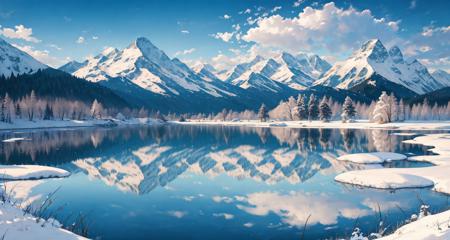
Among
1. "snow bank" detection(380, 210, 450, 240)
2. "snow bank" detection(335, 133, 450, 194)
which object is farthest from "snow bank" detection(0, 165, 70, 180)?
"snow bank" detection(380, 210, 450, 240)

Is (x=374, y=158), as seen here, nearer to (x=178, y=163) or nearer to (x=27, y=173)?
(x=178, y=163)

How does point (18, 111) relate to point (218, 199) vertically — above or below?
above

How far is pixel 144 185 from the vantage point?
4544 centimetres

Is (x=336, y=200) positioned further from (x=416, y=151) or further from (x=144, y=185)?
(x=416, y=151)

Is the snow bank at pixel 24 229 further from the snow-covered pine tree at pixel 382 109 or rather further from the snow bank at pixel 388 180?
the snow-covered pine tree at pixel 382 109

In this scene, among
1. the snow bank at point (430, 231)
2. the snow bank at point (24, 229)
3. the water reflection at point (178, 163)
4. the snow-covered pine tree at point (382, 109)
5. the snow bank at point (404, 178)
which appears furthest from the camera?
the snow-covered pine tree at point (382, 109)

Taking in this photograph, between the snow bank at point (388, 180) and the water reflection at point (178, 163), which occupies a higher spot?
the snow bank at point (388, 180)

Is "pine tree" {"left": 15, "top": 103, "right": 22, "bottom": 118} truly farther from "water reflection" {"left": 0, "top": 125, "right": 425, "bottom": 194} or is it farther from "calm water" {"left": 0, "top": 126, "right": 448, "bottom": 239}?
"calm water" {"left": 0, "top": 126, "right": 448, "bottom": 239}

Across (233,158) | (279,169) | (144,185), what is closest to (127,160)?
(233,158)

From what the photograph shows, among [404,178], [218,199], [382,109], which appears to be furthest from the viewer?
[382,109]

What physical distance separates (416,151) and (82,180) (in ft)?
195

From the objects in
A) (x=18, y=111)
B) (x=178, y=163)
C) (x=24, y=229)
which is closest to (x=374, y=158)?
(x=178, y=163)

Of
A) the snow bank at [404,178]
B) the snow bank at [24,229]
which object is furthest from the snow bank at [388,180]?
the snow bank at [24,229]

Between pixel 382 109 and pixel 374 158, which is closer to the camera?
pixel 374 158
